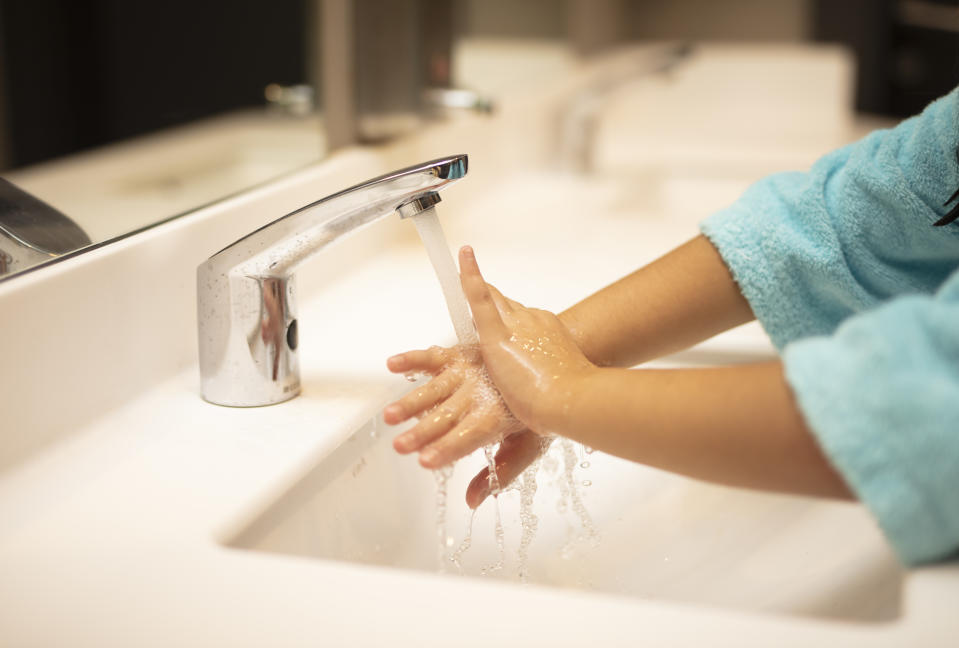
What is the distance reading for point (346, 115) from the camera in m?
0.92

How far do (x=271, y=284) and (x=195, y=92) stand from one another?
491mm

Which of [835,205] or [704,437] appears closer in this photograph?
[704,437]

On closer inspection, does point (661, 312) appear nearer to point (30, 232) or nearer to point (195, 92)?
point (30, 232)

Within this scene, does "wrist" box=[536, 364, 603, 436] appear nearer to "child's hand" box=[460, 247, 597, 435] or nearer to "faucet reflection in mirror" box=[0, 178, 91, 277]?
"child's hand" box=[460, 247, 597, 435]

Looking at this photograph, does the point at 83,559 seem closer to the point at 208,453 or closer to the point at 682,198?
the point at 208,453

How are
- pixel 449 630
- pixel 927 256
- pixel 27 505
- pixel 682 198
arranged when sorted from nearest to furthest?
pixel 449 630 → pixel 27 505 → pixel 927 256 → pixel 682 198

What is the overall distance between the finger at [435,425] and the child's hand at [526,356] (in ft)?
0.07

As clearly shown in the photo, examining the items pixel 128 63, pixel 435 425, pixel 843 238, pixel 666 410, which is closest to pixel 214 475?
pixel 435 425

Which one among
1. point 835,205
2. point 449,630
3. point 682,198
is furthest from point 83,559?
point 682,198

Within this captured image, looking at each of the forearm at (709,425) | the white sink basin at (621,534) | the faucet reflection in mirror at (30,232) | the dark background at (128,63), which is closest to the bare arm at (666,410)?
the forearm at (709,425)

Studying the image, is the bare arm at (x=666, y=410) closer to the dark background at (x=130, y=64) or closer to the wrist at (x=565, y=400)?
the wrist at (x=565, y=400)

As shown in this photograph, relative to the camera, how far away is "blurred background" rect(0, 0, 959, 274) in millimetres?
775

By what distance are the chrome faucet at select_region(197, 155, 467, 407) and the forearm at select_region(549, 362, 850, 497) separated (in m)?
0.13

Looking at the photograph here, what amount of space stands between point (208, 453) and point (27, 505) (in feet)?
0.29
